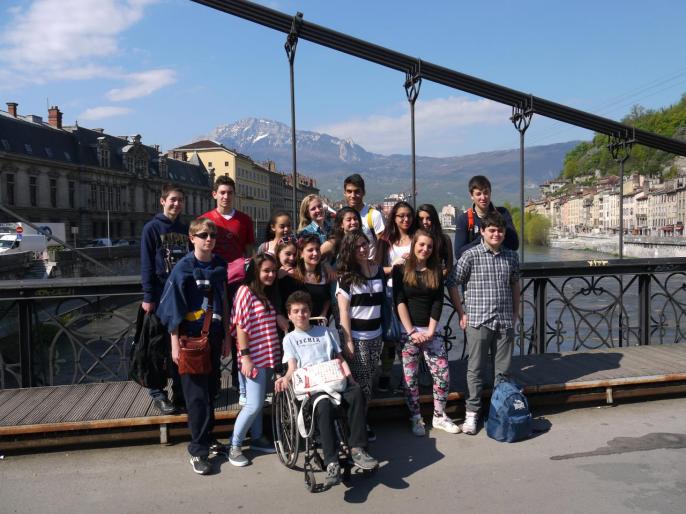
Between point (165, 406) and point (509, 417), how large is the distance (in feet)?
7.84

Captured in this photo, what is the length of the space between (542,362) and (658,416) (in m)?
1.04

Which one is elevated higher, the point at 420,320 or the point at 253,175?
the point at 253,175

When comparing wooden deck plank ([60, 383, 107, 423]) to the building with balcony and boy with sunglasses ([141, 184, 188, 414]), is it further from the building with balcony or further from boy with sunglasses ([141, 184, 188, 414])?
the building with balcony

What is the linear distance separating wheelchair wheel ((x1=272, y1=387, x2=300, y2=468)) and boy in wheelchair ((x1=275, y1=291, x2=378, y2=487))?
137mm

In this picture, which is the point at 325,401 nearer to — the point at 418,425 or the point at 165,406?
the point at 418,425

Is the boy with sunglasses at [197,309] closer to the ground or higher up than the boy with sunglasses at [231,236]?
closer to the ground

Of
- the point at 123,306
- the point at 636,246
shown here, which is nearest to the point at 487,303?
the point at 123,306

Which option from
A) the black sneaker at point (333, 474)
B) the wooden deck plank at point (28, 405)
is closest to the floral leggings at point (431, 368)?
the black sneaker at point (333, 474)

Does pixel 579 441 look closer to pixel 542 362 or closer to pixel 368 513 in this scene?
pixel 542 362

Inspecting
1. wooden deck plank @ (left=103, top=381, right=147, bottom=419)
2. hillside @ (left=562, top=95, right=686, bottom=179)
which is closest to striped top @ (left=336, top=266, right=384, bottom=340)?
wooden deck plank @ (left=103, top=381, right=147, bottom=419)

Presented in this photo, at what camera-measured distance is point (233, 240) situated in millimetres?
4051

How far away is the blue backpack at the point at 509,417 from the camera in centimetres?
382

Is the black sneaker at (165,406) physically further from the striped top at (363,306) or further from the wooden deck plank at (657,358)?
the wooden deck plank at (657,358)

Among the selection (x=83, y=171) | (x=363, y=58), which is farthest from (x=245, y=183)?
(x=363, y=58)
